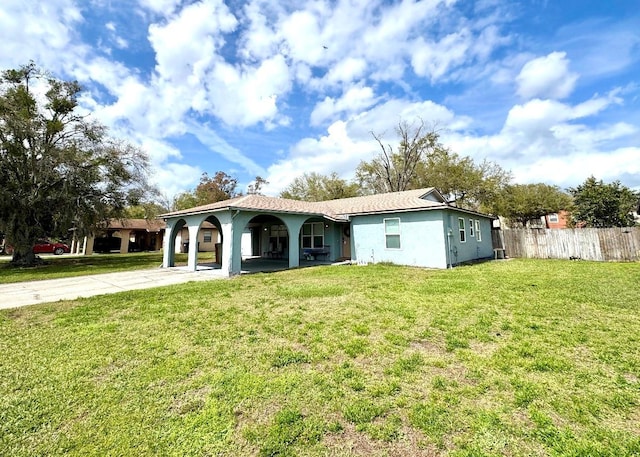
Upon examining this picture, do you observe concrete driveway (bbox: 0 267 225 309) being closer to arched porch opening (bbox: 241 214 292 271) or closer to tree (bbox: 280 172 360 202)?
arched porch opening (bbox: 241 214 292 271)

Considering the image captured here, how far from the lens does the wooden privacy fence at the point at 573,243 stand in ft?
45.2

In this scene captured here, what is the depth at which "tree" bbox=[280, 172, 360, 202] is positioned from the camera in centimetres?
3669

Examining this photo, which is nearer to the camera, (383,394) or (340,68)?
(383,394)

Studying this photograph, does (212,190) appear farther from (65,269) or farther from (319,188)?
(65,269)

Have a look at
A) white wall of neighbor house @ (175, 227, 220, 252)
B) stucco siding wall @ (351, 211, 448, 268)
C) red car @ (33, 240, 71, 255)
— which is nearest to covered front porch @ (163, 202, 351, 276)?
stucco siding wall @ (351, 211, 448, 268)

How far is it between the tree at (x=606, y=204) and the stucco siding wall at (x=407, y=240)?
18.9 m

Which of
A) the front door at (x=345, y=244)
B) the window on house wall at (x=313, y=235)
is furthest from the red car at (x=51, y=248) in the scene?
the front door at (x=345, y=244)

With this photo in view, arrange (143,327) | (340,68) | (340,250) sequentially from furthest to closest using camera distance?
(340,250) < (340,68) < (143,327)

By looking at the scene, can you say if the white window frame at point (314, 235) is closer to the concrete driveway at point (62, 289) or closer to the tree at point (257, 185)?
the concrete driveway at point (62, 289)

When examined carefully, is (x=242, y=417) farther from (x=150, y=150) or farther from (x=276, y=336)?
(x=150, y=150)

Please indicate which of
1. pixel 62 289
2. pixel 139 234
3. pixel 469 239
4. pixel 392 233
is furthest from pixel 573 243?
pixel 139 234

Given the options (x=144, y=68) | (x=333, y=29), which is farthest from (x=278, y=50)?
(x=144, y=68)

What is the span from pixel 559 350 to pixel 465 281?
521 cm

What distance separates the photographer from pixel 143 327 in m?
5.18
